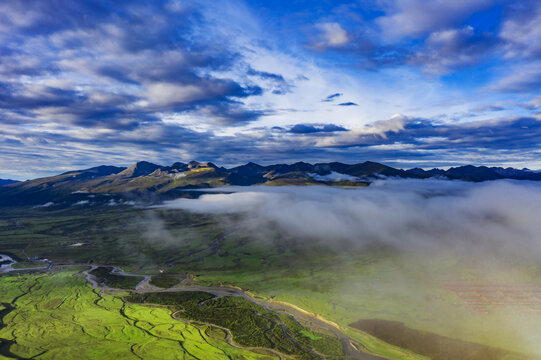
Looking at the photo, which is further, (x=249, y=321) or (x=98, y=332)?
(x=249, y=321)

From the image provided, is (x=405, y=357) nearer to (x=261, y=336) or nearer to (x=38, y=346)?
(x=261, y=336)

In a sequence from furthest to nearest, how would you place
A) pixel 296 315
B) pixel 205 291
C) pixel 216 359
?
1. pixel 205 291
2. pixel 296 315
3. pixel 216 359

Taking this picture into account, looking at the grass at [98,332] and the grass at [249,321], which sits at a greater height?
the grass at [98,332]

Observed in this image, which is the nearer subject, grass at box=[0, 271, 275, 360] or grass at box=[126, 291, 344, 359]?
grass at box=[0, 271, 275, 360]

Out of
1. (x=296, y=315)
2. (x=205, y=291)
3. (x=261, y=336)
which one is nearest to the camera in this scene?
(x=261, y=336)

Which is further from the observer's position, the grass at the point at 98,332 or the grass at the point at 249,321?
the grass at the point at 249,321

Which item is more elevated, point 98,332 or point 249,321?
point 98,332

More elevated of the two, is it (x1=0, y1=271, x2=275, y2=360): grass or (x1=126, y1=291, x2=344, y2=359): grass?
(x1=0, y1=271, x2=275, y2=360): grass

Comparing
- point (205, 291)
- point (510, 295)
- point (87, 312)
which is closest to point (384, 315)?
point (510, 295)
